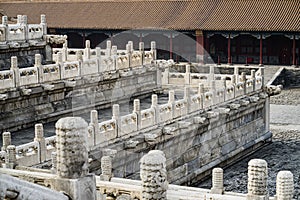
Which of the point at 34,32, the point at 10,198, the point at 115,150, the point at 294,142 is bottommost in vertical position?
the point at 294,142

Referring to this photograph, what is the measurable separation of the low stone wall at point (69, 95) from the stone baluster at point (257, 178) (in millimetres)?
9051

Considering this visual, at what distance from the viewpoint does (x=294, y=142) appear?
2678cm

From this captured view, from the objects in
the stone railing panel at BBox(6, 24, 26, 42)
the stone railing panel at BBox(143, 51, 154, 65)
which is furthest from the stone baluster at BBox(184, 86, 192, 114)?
the stone railing panel at BBox(6, 24, 26, 42)

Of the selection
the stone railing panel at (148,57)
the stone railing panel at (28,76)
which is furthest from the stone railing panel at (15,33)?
the stone railing panel at (148,57)

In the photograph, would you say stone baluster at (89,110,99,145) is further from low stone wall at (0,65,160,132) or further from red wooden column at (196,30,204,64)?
red wooden column at (196,30,204,64)

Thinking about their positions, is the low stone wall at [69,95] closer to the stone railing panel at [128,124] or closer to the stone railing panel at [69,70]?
the stone railing panel at [69,70]

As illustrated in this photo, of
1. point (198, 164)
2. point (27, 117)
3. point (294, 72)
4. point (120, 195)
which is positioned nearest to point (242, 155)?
point (198, 164)

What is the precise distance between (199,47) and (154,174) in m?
36.3

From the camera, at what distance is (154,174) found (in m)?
7.10

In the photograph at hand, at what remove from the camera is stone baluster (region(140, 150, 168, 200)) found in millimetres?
7039

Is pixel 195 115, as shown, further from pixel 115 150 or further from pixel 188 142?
pixel 115 150

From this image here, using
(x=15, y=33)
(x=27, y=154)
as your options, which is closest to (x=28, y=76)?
(x=15, y=33)

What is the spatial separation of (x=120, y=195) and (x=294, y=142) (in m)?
17.0

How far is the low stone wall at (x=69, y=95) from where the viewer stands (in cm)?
1848
